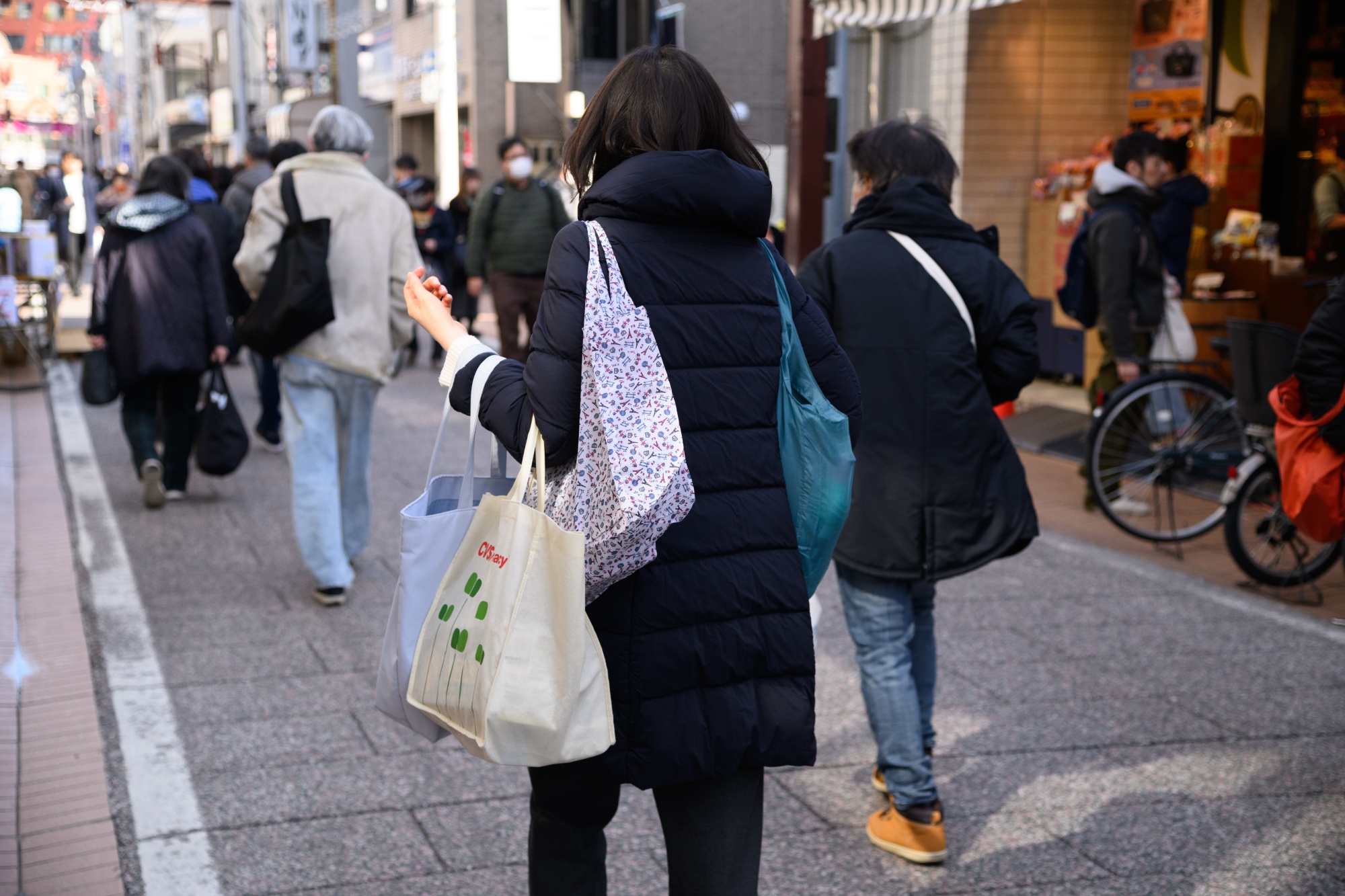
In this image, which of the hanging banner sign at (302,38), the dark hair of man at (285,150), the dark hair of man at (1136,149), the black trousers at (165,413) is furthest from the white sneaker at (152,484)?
the hanging banner sign at (302,38)

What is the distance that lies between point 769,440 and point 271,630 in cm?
371

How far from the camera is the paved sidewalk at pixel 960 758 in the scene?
3.48 meters

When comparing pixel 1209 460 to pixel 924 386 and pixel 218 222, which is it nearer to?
pixel 924 386

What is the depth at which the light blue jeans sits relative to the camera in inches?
227

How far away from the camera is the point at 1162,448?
677 cm

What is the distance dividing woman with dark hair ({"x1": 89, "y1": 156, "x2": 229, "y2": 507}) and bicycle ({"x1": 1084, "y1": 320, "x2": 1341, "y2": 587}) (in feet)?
15.4

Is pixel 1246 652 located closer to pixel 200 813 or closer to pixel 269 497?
pixel 200 813

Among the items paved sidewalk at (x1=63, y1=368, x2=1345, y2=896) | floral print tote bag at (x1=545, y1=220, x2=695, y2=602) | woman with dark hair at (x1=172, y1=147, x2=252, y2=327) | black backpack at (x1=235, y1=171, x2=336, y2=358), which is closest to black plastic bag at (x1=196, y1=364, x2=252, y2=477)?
paved sidewalk at (x1=63, y1=368, x2=1345, y2=896)

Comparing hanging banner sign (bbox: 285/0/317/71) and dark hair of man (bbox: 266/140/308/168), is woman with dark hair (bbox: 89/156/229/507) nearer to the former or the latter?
dark hair of man (bbox: 266/140/308/168)

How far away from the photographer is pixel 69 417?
10602 millimetres

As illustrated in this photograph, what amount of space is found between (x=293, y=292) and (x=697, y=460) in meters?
3.79

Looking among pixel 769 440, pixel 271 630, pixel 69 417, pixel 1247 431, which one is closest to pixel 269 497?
pixel 271 630

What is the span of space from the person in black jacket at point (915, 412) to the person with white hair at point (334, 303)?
2.72 metres

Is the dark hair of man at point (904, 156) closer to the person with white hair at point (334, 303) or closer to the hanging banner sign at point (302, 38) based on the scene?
the person with white hair at point (334, 303)
